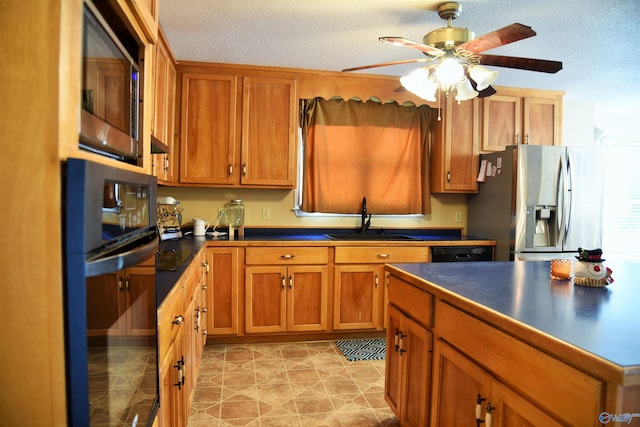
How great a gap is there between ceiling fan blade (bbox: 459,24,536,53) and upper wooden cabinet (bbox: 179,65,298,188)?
1.80 metres

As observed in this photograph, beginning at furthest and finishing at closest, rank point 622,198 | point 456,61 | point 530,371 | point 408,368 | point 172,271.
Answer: point 622,198, point 456,61, point 408,368, point 172,271, point 530,371

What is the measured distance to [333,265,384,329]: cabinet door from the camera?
10.8ft

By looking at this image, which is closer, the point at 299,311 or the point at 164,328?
the point at 164,328

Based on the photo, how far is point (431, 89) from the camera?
2117 mm

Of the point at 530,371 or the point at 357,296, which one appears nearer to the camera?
the point at 530,371

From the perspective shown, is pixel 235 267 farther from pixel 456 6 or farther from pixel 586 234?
pixel 586 234

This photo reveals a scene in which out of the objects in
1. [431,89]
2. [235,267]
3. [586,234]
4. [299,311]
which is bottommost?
[299,311]

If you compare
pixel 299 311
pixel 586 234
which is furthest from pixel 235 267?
pixel 586 234

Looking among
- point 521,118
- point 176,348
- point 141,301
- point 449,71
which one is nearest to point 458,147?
point 521,118

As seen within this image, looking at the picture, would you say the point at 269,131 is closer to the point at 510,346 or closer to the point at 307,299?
the point at 307,299

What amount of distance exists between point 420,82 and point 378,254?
1.65m

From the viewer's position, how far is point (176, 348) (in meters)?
1.51

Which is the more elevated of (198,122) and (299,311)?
(198,122)

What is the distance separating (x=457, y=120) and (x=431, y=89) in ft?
5.82
